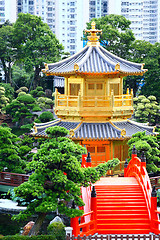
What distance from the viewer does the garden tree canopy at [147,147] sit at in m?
20.8

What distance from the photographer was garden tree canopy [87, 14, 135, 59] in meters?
44.5

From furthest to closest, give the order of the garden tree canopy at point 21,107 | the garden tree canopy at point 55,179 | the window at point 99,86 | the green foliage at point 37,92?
the green foliage at point 37,92 → the garden tree canopy at point 21,107 → the window at point 99,86 → the garden tree canopy at point 55,179

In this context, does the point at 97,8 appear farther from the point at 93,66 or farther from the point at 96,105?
the point at 96,105

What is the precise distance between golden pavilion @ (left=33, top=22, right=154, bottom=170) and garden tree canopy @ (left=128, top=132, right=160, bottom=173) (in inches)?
36.2

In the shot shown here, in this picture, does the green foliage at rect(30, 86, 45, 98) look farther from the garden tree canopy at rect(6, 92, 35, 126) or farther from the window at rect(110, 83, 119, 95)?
the window at rect(110, 83, 119, 95)

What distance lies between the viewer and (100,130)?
23.0 metres

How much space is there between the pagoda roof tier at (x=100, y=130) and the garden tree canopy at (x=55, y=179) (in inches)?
360

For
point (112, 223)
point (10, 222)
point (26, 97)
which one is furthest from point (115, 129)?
point (26, 97)

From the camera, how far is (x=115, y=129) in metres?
23.0

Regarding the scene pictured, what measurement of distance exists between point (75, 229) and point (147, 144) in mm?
8894

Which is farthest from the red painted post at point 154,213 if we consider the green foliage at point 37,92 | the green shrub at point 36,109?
the green foliage at point 37,92

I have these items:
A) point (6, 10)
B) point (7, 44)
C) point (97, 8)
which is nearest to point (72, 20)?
point (97, 8)

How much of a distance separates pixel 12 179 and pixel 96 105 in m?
5.58

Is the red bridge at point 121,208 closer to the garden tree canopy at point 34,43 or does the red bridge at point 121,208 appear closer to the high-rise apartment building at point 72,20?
the garden tree canopy at point 34,43
